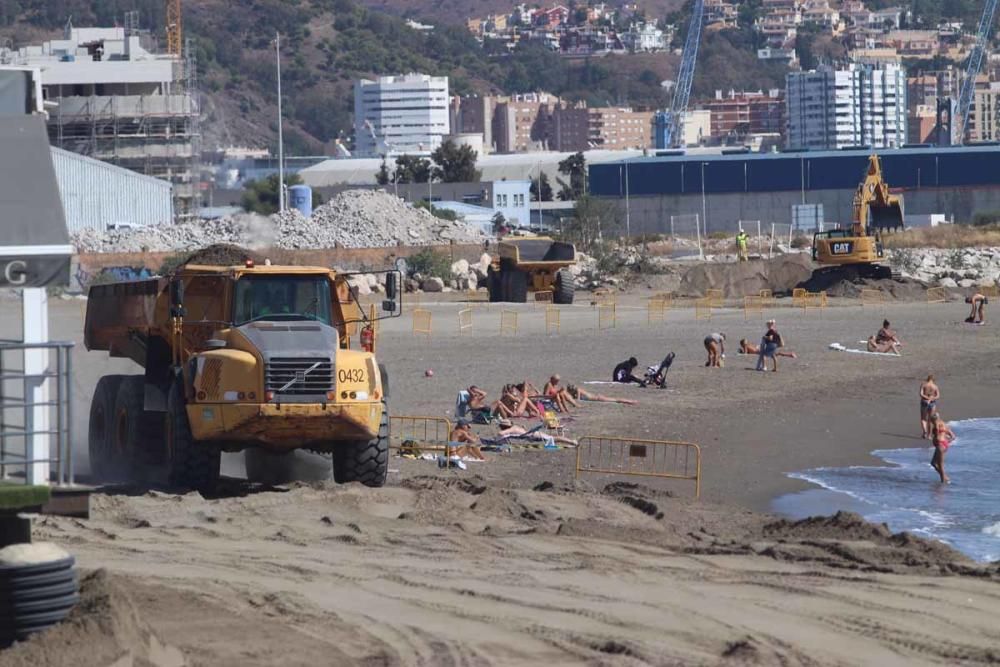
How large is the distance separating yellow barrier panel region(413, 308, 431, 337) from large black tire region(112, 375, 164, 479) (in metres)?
21.0

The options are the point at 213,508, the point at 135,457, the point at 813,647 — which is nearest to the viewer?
the point at 813,647

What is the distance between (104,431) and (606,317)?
1059 inches

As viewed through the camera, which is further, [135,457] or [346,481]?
[135,457]

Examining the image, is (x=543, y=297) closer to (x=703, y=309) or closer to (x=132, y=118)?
(x=703, y=309)

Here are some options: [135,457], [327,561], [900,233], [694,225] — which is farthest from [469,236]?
[327,561]

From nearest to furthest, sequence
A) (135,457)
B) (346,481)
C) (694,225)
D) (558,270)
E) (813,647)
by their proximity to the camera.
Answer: (813,647), (346,481), (135,457), (558,270), (694,225)

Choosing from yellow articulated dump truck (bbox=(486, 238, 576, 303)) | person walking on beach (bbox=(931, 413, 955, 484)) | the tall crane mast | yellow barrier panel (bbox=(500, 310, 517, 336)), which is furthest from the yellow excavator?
the tall crane mast

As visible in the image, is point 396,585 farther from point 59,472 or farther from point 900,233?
point 900,233

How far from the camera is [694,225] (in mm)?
109500

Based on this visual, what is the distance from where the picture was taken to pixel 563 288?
5088cm

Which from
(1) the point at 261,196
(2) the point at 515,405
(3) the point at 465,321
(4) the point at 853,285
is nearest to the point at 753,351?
(3) the point at 465,321

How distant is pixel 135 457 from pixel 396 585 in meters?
6.95

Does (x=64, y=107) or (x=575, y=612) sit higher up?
Result: (x=64, y=107)

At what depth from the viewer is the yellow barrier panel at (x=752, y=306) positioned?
4669 centimetres
